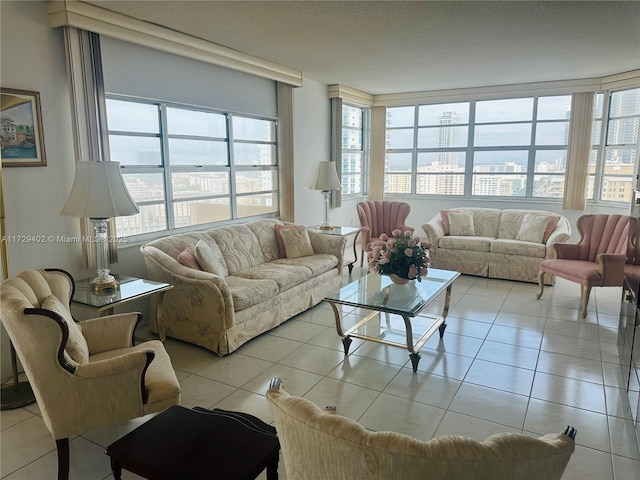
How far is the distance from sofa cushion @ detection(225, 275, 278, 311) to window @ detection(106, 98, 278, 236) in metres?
1.02

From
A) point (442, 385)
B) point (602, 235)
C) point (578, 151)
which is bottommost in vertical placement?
point (442, 385)

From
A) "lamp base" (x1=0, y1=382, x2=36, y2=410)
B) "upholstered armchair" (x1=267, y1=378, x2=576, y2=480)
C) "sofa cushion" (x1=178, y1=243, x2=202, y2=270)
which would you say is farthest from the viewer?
"sofa cushion" (x1=178, y1=243, x2=202, y2=270)

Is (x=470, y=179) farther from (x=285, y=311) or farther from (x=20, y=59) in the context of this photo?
(x=20, y=59)

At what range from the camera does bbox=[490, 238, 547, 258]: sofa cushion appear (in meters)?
5.38

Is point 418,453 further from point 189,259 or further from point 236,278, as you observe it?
point 236,278

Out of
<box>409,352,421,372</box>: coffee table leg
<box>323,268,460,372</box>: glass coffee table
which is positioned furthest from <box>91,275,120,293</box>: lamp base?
<box>409,352,421,372</box>: coffee table leg

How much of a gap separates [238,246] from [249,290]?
36.1 inches

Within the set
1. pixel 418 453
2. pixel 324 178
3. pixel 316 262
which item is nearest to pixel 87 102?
pixel 316 262

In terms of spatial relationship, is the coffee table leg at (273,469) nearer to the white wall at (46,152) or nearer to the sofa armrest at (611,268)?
the white wall at (46,152)

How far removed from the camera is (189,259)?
12.1 ft

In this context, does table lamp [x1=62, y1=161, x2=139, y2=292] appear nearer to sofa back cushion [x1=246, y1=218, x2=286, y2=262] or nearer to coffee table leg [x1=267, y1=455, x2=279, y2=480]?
sofa back cushion [x1=246, y1=218, x2=286, y2=262]

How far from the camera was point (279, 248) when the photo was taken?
16.2ft

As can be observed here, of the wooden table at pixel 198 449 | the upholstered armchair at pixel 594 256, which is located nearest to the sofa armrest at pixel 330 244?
the upholstered armchair at pixel 594 256

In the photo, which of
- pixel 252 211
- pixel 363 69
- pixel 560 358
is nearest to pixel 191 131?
pixel 252 211
